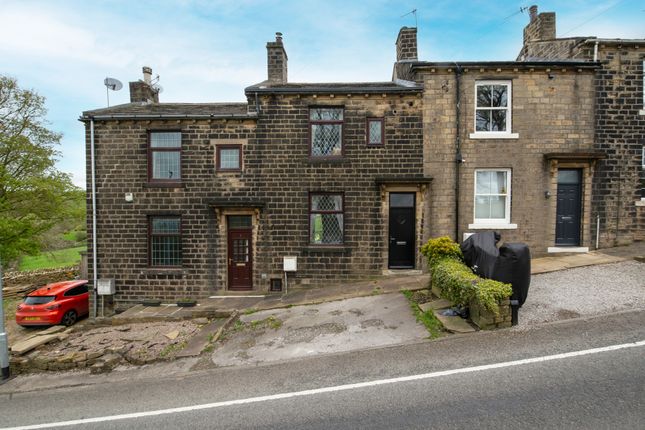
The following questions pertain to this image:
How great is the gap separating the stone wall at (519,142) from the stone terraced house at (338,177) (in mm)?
40

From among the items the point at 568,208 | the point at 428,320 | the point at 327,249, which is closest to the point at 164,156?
the point at 327,249

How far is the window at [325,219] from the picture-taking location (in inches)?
Result: 437

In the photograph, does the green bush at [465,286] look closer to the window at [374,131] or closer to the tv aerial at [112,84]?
the window at [374,131]

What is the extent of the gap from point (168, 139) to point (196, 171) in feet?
5.45

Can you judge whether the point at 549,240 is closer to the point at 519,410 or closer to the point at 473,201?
the point at 473,201

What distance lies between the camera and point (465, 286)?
20.7 ft

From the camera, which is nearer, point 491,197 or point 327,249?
point 327,249

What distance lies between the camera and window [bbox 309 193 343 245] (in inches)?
437

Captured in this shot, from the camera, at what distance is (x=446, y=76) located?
424 inches

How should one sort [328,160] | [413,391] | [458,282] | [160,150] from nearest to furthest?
[413,391] < [458,282] < [328,160] < [160,150]

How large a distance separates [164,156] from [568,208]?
1518 centimetres

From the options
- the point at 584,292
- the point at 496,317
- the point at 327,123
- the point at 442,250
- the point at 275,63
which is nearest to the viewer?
the point at 496,317

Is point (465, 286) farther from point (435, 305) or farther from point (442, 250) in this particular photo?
point (442, 250)

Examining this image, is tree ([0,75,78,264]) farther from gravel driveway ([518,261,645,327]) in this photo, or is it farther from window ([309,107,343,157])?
gravel driveway ([518,261,645,327])
